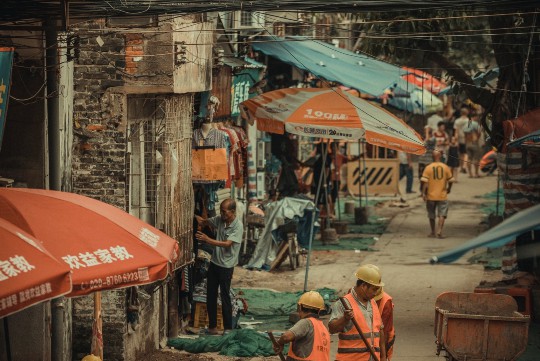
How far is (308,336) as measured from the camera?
1044 centimetres

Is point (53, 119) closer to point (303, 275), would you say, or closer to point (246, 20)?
point (303, 275)

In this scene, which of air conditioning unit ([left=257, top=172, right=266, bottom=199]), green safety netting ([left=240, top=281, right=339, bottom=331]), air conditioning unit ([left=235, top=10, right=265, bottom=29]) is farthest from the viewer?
air conditioning unit ([left=257, top=172, right=266, bottom=199])

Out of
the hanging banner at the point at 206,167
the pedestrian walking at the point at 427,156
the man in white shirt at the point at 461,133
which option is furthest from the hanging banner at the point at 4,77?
the man in white shirt at the point at 461,133

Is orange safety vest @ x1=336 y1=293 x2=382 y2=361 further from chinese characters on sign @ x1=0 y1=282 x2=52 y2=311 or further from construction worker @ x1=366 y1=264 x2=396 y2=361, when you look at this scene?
chinese characters on sign @ x1=0 y1=282 x2=52 y2=311

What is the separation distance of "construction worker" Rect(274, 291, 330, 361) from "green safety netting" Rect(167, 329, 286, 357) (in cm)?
379

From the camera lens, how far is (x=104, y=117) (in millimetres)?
13477

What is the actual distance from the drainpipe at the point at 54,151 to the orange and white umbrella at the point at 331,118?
5.67 metres

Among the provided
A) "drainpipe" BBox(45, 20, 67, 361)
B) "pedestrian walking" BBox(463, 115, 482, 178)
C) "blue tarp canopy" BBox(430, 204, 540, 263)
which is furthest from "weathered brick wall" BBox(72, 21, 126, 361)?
"pedestrian walking" BBox(463, 115, 482, 178)

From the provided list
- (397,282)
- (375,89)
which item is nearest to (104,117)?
(397,282)

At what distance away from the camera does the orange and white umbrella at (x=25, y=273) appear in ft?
23.7

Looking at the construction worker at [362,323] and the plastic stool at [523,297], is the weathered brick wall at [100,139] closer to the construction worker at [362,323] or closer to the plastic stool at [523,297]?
the construction worker at [362,323]

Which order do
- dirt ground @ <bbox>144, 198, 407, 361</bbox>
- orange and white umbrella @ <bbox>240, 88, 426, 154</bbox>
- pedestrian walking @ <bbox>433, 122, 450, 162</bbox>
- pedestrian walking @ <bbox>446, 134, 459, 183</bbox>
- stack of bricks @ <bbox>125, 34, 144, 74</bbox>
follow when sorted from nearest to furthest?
stack of bricks @ <bbox>125, 34, 144, 74</bbox> < orange and white umbrella @ <bbox>240, 88, 426, 154</bbox> < dirt ground @ <bbox>144, 198, 407, 361</bbox> < pedestrian walking @ <bbox>433, 122, 450, 162</bbox> < pedestrian walking @ <bbox>446, 134, 459, 183</bbox>

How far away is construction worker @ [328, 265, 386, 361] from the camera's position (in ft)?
34.5

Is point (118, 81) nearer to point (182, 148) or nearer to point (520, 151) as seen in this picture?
point (182, 148)
